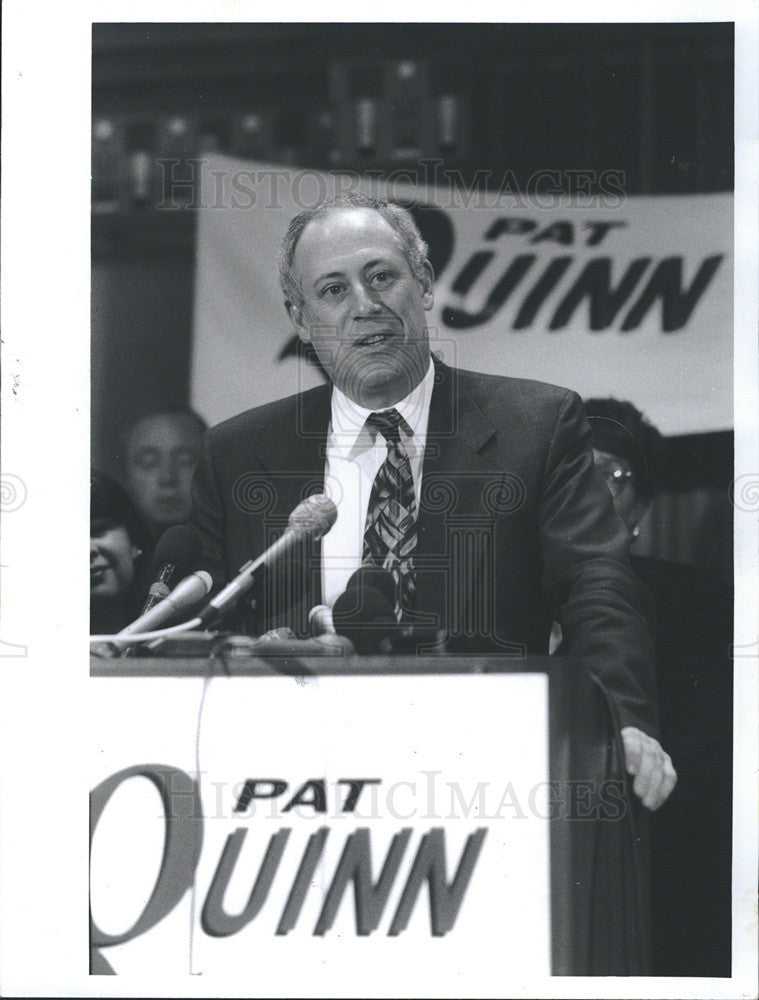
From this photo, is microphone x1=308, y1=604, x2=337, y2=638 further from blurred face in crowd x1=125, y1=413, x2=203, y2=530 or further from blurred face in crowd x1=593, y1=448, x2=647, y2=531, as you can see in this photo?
blurred face in crowd x1=593, y1=448, x2=647, y2=531

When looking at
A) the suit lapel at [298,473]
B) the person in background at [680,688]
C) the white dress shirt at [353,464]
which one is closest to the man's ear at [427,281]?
the white dress shirt at [353,464]

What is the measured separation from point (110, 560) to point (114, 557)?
0.01 metres

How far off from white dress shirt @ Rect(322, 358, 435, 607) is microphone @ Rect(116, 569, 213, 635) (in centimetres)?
30

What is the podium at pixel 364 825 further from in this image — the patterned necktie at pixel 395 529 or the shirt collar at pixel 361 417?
the shirt collar at pixel 361 417

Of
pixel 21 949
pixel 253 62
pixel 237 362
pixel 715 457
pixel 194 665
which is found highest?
pixel 253 62

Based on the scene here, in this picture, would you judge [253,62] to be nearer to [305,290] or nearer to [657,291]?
[305,290]

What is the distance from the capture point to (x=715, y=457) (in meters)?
2.94

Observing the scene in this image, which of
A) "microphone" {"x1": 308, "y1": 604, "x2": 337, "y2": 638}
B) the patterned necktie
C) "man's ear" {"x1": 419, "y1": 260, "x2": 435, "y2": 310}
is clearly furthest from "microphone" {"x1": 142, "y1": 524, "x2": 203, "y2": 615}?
"man's ear" {"x1": 419, "y1": 260, "x2": 435, "y2": 310}

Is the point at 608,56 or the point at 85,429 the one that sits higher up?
the point at 608,56

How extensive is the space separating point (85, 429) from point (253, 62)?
976 millimetres

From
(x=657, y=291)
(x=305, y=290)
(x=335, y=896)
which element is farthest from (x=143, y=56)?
(x=335, y=896)

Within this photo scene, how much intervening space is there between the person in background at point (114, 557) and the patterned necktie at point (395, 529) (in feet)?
1.83

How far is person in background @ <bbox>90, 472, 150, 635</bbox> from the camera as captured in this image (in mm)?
2938

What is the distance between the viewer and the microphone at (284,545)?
2.92 metres
